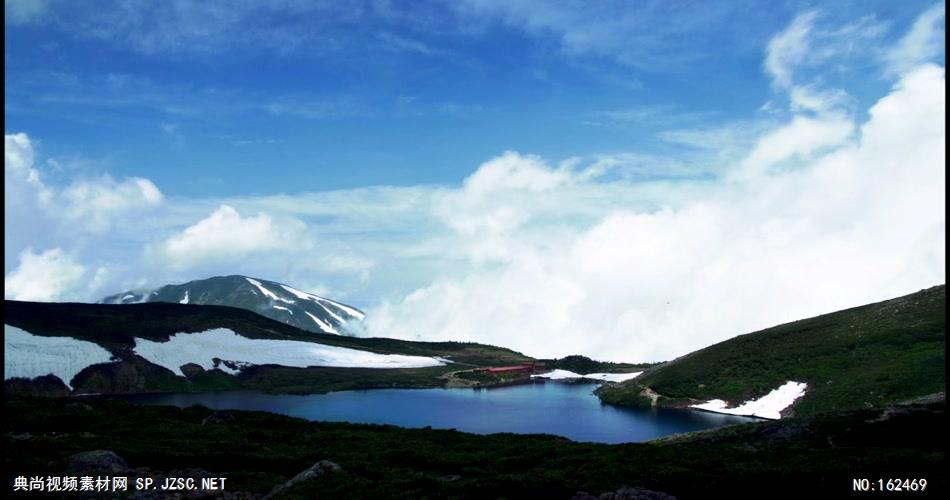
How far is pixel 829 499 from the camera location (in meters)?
28.8

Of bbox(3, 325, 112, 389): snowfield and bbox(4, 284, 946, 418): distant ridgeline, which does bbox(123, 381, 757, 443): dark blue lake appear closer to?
bbox(4, 284, 946, 418): distant ridgeline

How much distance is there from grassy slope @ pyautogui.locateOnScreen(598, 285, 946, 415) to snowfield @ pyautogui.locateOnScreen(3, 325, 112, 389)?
14634cm

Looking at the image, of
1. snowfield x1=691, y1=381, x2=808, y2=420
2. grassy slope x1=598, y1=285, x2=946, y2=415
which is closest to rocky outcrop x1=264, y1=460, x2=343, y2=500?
grassy slope x1=598, y1=285, x2=946, y2=415

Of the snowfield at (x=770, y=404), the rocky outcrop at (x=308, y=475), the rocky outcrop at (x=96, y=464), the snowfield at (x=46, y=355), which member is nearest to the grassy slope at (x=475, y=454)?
the rocky outcrop at (x=308, y=475)

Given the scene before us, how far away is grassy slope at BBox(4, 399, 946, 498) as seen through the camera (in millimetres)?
32344

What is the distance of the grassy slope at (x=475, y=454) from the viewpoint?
32.3m

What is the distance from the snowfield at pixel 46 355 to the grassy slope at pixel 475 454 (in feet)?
367

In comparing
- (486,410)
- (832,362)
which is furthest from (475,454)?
(832,362)

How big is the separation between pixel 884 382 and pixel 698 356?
61089mm

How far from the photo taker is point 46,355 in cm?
17688

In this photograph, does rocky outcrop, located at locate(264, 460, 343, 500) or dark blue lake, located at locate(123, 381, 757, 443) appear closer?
rocky outcrop, located at locate(264, 460, 343, 500)

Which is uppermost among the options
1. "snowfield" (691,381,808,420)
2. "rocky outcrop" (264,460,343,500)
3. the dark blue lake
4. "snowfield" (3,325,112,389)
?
"rocky outcrop" (264,460,343,500)

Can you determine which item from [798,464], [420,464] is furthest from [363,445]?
[798,464]

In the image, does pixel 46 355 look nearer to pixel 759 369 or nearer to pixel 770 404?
pixel 770 404
